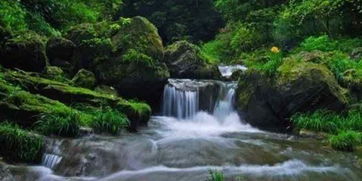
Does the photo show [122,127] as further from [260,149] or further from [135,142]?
[260,149]

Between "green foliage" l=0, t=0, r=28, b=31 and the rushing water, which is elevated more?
"green foliage" l=0, t=0, r=28, b=31

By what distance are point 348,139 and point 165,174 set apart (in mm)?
4656

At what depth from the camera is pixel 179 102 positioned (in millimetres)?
14594

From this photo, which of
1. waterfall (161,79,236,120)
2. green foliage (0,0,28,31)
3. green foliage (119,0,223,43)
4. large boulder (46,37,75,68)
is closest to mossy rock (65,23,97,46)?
large boulder (46,37,75,68)

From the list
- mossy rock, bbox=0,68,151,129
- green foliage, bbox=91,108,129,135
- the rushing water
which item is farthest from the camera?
mossy rock, bbox=0,68,151,129

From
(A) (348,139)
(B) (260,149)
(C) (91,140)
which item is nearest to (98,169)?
(C) (91,140)

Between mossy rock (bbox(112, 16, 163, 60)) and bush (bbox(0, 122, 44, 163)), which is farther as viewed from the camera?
mossy rock (bbox(112, 16, 163, 60))

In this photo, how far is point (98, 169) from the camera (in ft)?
27.6

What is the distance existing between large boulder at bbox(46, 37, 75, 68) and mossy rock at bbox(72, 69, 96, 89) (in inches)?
47.7

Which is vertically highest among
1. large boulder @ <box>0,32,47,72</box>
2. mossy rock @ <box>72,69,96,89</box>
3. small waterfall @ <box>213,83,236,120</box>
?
large boulder @ <box>0,32,47,72</box>

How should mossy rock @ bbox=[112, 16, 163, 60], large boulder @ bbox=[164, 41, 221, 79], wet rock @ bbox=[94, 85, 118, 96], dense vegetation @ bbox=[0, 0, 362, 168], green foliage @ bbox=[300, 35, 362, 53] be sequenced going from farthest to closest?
1. green foliage @ bbox=[300, 35, 362, 53]
2. large boulder @ bbox=[164, 41, 221, 79]
3. mossy rock @ bbox=[112, 16, 163, 60]
4. wet rock @ bbox=[94, 85, 118, 96]
5. dense vegetation @ bbox=[0, 0, 362, 168]

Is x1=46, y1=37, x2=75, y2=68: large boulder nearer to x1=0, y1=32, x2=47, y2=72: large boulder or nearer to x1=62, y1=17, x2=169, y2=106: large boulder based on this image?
x1=62, y1=17, x2=169, y2=106: large boulder

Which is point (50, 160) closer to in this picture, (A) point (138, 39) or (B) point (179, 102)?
(B) point (179, 102)

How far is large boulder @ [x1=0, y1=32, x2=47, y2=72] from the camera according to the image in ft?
39.0
